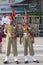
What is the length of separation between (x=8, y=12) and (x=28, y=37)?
526 inches

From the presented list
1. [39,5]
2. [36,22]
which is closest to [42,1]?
[39,5]

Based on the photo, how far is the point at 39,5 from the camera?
78.0ft

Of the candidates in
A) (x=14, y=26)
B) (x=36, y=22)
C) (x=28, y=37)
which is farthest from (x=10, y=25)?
(x=36, y=22)

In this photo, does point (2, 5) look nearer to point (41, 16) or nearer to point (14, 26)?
point (41, 16)

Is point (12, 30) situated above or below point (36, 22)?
above

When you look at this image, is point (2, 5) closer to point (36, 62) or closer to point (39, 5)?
point (39, 5)

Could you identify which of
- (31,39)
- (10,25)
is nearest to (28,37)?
(31,39)

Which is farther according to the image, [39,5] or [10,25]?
[39,5]

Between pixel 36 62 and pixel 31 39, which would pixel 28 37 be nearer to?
pixel 31 39

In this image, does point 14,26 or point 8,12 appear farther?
point 8,12

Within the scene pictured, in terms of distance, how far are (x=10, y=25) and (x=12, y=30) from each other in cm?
20

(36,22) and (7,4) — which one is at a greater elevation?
(7,4)

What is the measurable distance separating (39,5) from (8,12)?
2745mm

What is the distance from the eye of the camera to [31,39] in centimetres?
1027
